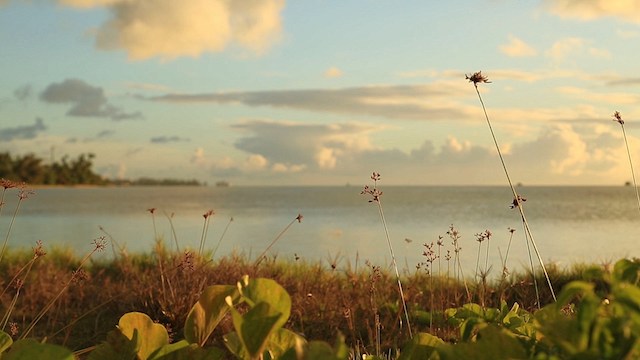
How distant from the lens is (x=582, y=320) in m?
0.86

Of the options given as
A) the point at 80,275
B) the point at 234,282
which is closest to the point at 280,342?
the point at 80,275

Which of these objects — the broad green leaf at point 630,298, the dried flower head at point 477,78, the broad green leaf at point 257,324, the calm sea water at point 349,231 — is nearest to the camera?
the broad green leaf at point 630,298

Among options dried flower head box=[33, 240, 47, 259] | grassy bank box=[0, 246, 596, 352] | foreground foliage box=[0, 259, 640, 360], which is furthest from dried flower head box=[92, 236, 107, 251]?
foreground foliage box=[0, 259, 640, 360]

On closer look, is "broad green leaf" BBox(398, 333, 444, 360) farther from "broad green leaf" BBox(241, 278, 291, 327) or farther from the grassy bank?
the grassy bank

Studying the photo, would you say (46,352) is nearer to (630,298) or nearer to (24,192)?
(630,298)

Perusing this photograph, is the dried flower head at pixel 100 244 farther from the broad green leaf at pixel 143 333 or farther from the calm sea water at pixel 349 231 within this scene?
the broad green leaf at pixel 143 333

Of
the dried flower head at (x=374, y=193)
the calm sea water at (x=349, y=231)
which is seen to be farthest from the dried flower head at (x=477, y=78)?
the calm sea water at (x=349, y=231)

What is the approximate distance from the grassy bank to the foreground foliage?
3.44 metres

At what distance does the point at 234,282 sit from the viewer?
680 centimetres

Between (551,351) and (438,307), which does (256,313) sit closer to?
(551,351)

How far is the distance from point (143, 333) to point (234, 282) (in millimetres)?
5747

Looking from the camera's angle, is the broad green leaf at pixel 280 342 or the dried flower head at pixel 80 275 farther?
the dried flower head at pixel 80 275

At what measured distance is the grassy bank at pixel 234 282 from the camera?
555 cm

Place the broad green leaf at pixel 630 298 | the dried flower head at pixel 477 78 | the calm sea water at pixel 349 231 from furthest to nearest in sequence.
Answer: the calm sea water at pixel 349 231 < the dried flower head at pixel 477 78 < the broad green leaf at pixel 630 298
